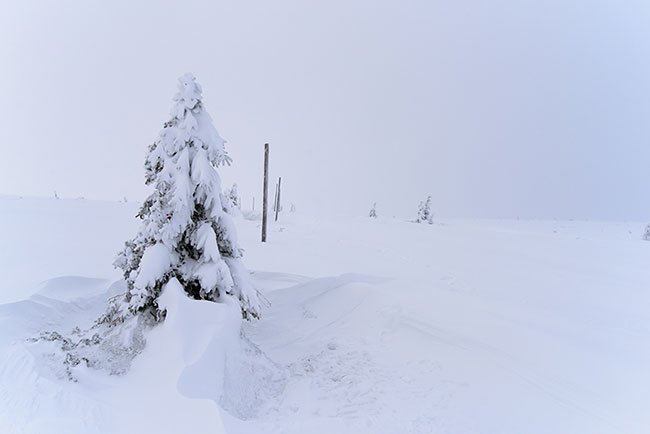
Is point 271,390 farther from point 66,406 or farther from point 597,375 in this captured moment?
point 597,375

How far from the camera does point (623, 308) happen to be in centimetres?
692

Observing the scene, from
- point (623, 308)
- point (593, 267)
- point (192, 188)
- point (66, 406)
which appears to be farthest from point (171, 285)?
point (593, 267)

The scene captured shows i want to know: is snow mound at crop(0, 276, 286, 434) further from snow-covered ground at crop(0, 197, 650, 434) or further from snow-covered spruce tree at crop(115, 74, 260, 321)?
snow-covered spruce tree at crop(115, 74, 260, 321)

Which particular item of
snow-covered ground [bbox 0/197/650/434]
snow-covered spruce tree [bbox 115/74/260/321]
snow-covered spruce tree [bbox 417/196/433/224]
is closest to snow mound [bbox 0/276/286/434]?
snow-covered ground [bbox 0/197/650/434]

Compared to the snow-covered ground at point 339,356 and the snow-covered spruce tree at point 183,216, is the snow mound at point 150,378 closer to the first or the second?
the snow-covered ground at point 339,356

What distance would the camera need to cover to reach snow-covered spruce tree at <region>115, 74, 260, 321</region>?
437 centimetres

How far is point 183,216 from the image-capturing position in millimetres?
4504

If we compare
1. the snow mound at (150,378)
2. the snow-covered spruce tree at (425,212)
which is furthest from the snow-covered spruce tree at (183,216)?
the snow-covered spruce tree at (425,212)

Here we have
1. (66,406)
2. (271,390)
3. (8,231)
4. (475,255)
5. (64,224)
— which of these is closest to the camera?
(66,406)

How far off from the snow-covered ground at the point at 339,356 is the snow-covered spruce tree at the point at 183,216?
41cm

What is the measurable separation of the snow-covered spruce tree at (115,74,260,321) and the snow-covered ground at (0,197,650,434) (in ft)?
1.34

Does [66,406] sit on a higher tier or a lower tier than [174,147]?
lower

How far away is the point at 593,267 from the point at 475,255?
4.00 meters

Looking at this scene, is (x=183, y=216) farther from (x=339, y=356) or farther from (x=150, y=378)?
(x=339, y=356)
